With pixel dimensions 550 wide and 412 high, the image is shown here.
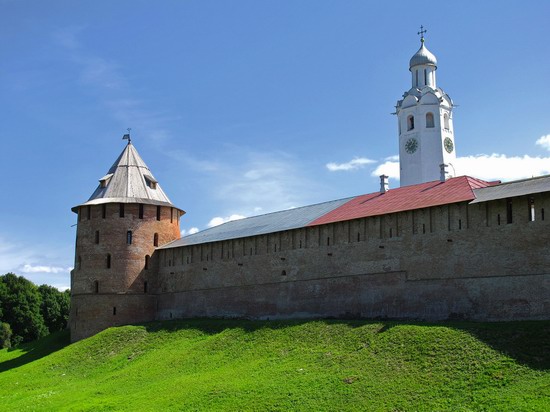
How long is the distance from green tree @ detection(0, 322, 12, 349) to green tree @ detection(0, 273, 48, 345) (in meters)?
1.22

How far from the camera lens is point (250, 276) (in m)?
33.1

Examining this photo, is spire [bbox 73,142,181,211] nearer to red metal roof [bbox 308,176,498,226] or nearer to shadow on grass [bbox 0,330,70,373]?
shadow on grass [bbox 0,330,70,373]

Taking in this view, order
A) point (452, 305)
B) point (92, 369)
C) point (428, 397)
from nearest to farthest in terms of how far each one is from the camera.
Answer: point (428, 397), point (452, 305), point (92, 369)

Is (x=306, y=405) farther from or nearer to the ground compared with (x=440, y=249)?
nearer to the ground

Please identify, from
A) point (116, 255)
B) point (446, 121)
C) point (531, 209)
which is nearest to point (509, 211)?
point (531, 209)

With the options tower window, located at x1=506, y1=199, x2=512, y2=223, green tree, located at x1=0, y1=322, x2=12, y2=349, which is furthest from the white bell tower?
green tree, located at x1=0, y1=322, x2=12, y2=349

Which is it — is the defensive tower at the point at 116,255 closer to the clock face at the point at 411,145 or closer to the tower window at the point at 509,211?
the clock face at the point at 411,145

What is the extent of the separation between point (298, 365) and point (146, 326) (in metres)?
14.0

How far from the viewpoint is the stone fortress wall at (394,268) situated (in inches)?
906

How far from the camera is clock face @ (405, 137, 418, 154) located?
164 feet

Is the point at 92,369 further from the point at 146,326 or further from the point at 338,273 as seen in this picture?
the point at 338,273

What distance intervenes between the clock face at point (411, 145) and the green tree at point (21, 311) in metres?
32.2

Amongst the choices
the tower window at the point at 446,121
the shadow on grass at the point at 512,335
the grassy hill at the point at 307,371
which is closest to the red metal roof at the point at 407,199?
the shadow on grass at the point at 512,335

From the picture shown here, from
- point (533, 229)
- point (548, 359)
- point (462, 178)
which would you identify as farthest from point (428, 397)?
point (462, 178)
